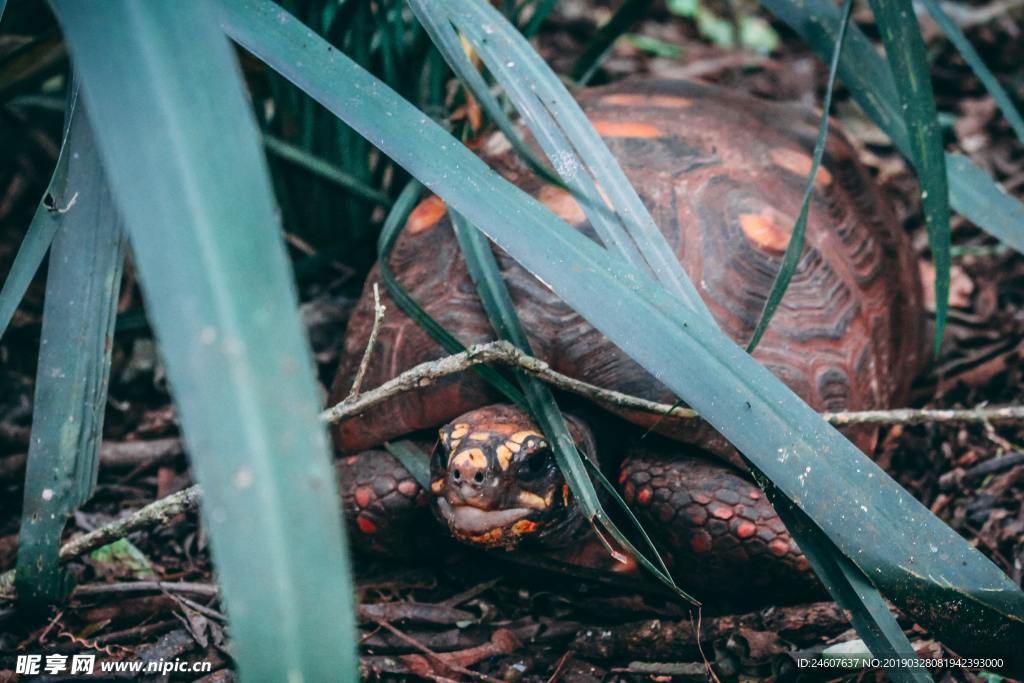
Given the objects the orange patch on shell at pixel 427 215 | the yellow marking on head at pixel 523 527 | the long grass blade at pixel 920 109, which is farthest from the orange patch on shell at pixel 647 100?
the yellow marking on head at pixel 523 527

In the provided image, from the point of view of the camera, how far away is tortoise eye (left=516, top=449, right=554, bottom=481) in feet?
6.09

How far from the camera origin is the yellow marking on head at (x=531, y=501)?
187cm

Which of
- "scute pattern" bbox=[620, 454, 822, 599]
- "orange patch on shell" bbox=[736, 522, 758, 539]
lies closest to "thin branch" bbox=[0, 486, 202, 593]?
"scute pattern" bbox=[620, 454, 822, 599]

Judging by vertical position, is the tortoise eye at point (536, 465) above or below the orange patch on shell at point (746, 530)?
above

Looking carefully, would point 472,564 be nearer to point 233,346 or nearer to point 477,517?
point 477,517

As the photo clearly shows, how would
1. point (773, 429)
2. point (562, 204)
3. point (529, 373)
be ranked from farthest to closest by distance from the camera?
point (562, 204) < point (529, 373) < point (773, 429)

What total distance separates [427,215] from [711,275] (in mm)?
850

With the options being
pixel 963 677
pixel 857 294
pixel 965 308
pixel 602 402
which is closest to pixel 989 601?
pixel 963 677

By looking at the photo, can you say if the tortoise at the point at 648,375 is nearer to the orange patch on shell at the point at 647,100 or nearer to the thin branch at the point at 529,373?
the orange patch on shell at the point at 647,100

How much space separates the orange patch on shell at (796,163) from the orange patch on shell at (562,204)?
0.68 metres

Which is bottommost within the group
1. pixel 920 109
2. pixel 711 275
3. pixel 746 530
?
pixel 746 530

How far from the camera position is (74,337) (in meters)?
1.56

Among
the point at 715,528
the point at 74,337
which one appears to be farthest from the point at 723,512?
the point at 74,337

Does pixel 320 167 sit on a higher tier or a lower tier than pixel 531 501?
higher
